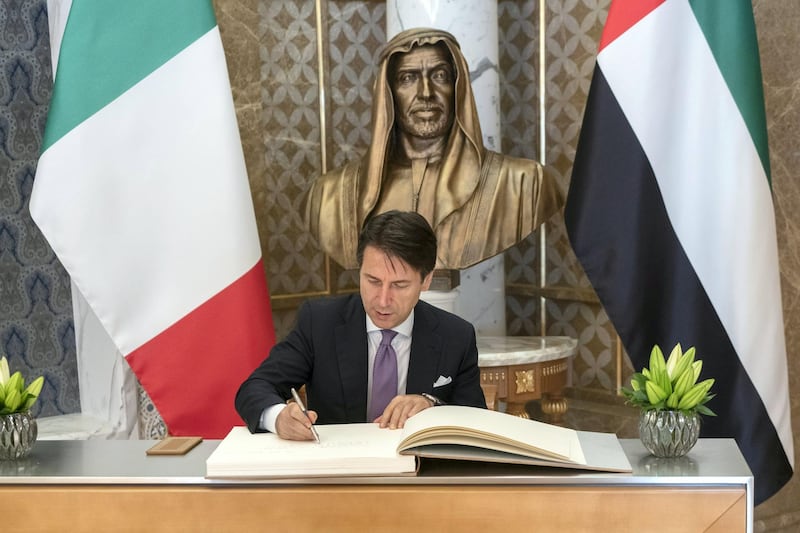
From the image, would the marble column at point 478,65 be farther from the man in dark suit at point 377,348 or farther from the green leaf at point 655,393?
the green leaf at point 655,393

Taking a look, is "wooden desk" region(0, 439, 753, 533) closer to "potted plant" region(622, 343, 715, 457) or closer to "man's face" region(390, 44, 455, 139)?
"potted plant" region(622, 343, 715, 457)

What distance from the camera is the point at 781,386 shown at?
10.8ft

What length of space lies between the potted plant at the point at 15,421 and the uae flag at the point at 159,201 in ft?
3.88

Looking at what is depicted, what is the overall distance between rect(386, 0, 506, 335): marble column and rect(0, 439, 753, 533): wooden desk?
2.38 m

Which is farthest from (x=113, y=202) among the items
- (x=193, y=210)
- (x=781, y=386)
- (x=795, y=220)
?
(x=795, y=220)

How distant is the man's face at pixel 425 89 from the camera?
11.9ft

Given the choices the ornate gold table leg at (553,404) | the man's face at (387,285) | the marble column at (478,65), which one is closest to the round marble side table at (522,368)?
the ornate gold table leg at (553,404)

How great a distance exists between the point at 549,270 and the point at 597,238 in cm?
154

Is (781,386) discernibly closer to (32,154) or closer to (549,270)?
(549,270)

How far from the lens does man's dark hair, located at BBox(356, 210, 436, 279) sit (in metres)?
2.12

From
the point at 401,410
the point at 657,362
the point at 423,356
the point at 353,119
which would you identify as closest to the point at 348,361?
the point at 423,356

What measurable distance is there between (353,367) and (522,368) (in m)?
1.52

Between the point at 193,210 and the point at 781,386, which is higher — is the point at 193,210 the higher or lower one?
the higher one

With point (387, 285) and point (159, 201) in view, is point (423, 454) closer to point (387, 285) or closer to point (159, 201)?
point (387, 285)
